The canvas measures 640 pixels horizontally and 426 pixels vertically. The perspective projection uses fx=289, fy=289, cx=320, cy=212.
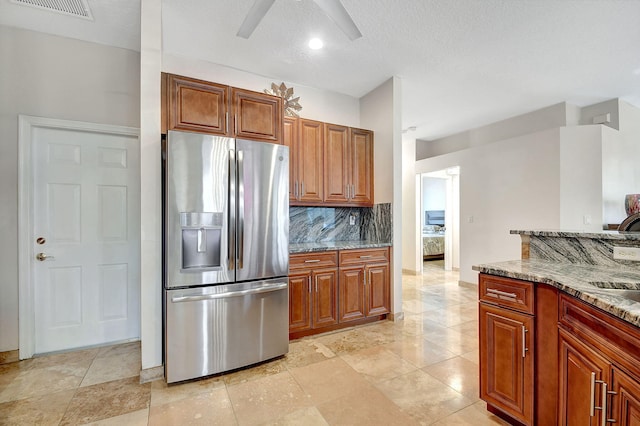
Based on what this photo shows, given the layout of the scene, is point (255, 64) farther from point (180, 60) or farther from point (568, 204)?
point (568, 204)

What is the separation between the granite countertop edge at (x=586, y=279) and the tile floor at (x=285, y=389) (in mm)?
929

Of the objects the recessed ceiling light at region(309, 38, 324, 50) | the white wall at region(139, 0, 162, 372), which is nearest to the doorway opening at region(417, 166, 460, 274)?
the recessed ceiling light at region(309, 38, 324, 50)

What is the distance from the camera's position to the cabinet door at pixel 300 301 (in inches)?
113

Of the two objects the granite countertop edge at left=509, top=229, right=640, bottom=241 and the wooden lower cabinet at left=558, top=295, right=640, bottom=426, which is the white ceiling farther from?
the wooden lower cabinet at left=558, top=295, right=640, bottom=426

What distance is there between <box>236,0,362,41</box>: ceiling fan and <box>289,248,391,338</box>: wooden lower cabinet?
2.01m

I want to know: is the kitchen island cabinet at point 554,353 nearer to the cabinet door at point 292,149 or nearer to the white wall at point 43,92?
the cabinet door at point 292,149

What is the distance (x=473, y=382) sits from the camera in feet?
7.09

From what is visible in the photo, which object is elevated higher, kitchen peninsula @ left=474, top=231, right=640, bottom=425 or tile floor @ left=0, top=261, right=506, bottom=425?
kitchen peninsula @ left=474, top=231, right=640, bottom=425

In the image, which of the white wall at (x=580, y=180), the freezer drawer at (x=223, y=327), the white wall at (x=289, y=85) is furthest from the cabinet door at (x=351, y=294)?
the white wall at (x=580, y=180)

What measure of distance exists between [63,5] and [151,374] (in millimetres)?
2963

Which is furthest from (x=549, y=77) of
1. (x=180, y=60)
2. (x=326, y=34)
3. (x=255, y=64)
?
(x=180, y=60)

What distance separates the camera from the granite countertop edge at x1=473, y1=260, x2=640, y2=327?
106 centimetres

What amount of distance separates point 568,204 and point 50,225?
6025 millimetres

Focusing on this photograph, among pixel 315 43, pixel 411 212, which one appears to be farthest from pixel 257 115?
pixel 411 212
